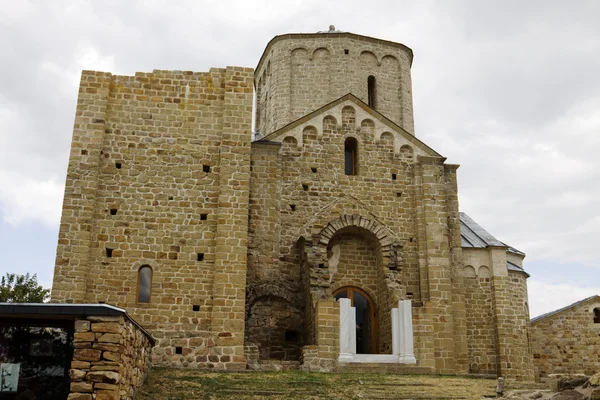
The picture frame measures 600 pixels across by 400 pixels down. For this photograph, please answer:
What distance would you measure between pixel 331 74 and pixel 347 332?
13104 millimetres

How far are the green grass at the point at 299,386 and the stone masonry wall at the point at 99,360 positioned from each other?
6.33 ft

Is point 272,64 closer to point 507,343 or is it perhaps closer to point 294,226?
point 294,226

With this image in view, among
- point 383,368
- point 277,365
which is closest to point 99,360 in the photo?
point 277,365

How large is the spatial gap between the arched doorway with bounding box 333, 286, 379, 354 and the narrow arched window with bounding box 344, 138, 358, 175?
13.0 ft

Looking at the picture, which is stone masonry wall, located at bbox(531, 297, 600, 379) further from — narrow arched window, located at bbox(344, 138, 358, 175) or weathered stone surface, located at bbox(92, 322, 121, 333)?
weathered stone surface, located at bbox(92, 322, 121, 333)

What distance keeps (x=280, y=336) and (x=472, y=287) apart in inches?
270

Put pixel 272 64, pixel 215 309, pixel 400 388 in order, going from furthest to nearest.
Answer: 1. pixel 272 64
2. pixel 215 309
3. pixel 400 388

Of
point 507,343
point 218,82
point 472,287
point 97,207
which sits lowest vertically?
point 507,343

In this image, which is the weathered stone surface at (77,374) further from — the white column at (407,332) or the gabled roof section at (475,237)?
the gabled roof section at (475,237)

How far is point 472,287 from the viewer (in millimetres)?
21688

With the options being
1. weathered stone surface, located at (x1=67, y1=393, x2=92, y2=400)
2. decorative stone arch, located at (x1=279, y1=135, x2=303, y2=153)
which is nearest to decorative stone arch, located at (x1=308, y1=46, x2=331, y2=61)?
decorative stone arch, located at (x1=279, y1=135, x2=303, y2=153)

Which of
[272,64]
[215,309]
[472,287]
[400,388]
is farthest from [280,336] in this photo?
[272,64]

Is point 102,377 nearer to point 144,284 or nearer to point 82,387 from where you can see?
point 82,387

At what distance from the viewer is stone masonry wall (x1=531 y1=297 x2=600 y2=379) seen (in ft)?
81.8
